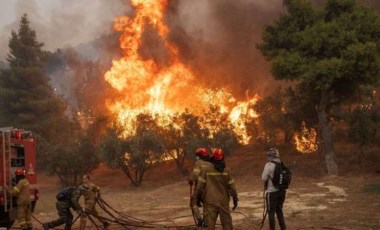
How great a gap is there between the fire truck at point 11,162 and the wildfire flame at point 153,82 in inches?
1238

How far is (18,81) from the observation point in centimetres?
4903

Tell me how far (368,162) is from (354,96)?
17.6ft

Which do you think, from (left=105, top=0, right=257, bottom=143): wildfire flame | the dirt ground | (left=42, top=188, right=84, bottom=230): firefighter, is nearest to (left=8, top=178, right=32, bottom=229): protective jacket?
(left=42, top=188, right=84, bottom=230): firefighter

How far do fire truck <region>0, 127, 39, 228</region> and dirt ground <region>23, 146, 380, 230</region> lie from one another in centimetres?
241

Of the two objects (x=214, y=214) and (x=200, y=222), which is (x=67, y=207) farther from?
(x=214, y=214)

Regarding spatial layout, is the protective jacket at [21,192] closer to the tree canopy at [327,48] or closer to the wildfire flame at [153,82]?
the tree canopy at [327,48]

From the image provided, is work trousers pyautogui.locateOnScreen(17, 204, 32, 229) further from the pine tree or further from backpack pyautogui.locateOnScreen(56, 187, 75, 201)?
the pine tree

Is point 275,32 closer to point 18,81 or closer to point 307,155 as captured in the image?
point 307,155

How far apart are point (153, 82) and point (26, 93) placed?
14.7 m

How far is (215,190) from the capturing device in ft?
27.9

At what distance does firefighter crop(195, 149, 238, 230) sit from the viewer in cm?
846

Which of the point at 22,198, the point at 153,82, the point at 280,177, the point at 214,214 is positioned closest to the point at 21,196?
the point at 22,198

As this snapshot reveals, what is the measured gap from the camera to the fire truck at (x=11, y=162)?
11.7m

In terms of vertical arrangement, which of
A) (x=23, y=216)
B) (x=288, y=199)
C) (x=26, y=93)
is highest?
(x=26, y=93)
